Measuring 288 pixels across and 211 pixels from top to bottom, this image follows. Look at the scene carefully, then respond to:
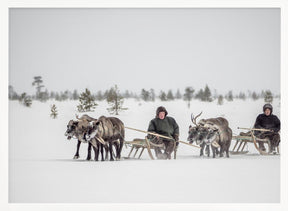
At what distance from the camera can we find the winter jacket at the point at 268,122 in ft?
40.9

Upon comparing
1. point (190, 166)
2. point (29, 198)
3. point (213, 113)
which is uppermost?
point (213, 113)

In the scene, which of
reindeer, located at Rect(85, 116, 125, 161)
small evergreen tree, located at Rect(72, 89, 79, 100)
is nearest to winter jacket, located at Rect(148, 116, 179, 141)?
reindeer, located at Rect(85, 116, 125, 161)

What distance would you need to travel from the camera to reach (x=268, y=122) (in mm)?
12602

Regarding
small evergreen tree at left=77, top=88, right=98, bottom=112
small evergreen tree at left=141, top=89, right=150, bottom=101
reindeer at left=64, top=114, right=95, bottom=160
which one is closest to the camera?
reindeer at left=64, top=114, right=95, bottom=160

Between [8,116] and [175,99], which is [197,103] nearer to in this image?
[175,99]

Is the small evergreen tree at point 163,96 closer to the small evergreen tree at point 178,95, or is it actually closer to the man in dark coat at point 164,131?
the small evergreen tree at point 178,95

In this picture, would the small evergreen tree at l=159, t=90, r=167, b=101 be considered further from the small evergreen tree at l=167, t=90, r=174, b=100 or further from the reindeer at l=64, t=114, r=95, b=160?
the reindeer at l=64, t=114, r=95, b=160

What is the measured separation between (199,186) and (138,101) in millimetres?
5412

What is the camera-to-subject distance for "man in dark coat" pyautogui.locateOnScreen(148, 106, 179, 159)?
11.6 m

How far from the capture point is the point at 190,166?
11.1 metres

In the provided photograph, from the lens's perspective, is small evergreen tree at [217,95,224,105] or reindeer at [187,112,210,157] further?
small evergreen tree at [217,95,224,105]

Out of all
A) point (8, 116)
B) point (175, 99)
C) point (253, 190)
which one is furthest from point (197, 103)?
point (8, 116)

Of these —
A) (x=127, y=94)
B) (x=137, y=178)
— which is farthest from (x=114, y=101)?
(x=137, y=178)

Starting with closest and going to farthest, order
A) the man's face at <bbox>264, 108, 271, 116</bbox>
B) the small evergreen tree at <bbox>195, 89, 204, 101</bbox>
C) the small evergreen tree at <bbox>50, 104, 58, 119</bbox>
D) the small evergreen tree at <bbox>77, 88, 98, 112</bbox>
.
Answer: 1. the man's face at <bbox>264, 108, 271, 116</bbox>
2. the small evergreen tree at <bbox>77, 88, 98, 112</bbox>
3. the small evergreen tree at <bbox>50, 104, 58, 119</bbox>
4. the small evergreen tree at <bbox>195, 89, 204, 101</bbox>
